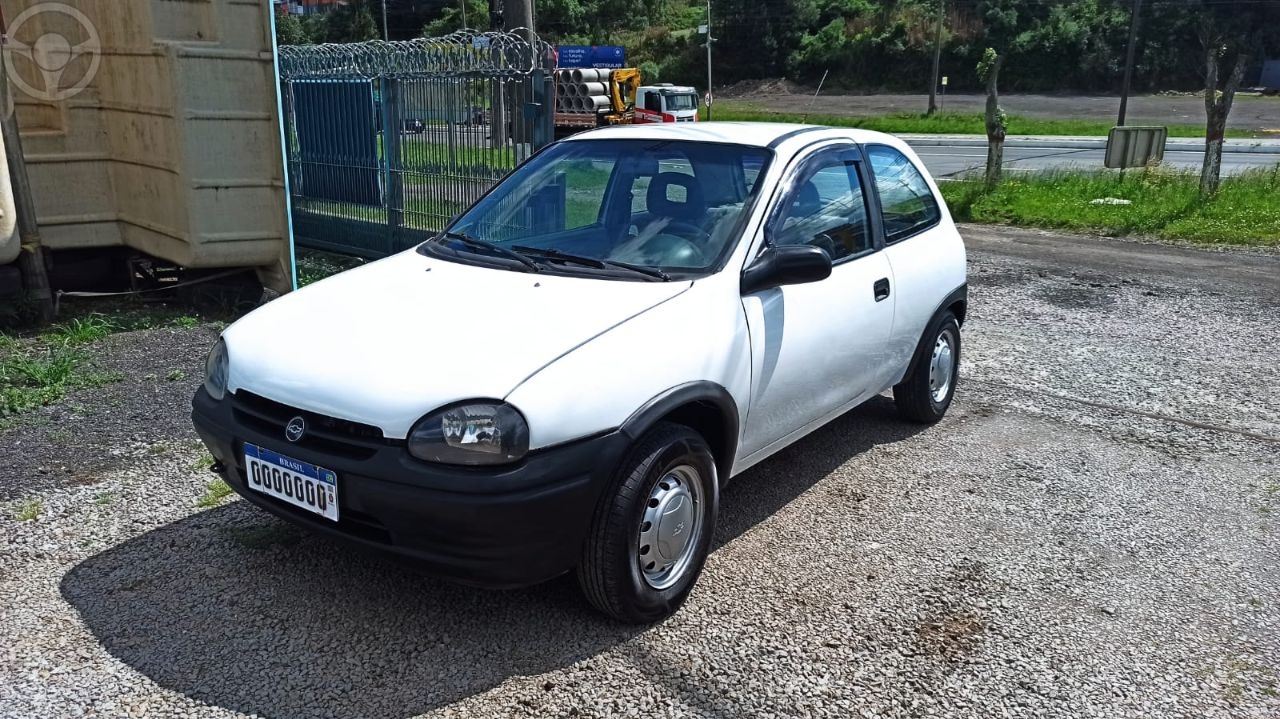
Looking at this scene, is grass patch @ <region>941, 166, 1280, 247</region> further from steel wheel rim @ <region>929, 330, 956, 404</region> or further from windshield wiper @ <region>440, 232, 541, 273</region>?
windshield wiper @ <region>440, 232, 541, 273</region>

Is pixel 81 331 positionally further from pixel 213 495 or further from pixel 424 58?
pixel 424 58

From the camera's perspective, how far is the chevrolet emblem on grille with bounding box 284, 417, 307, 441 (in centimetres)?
328

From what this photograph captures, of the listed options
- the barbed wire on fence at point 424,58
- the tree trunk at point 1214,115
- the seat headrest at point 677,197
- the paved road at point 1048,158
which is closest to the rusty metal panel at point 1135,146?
the tree trunk at point 1214,115

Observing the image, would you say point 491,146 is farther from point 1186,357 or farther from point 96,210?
point 1186,357

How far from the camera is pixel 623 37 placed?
3024 inches

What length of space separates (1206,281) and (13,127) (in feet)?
33.9

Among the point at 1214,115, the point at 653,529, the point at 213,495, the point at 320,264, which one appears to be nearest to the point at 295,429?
the point at 653,529

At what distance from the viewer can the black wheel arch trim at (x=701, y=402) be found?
10.8ft

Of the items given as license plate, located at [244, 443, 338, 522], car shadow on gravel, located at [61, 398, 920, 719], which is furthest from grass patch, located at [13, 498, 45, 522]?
license plate, located at [244, 443, 338, 522]

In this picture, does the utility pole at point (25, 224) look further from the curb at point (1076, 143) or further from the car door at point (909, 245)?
the curb at point (1076, 143)

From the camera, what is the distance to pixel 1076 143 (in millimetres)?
31656

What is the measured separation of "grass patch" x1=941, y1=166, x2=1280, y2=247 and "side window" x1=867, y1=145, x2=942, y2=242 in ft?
27.2

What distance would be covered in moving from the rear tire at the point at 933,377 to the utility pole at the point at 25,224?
598cm

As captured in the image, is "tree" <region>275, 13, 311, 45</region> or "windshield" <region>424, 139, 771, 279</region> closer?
"windshield" <region>424, 139, 771, 279</region>
